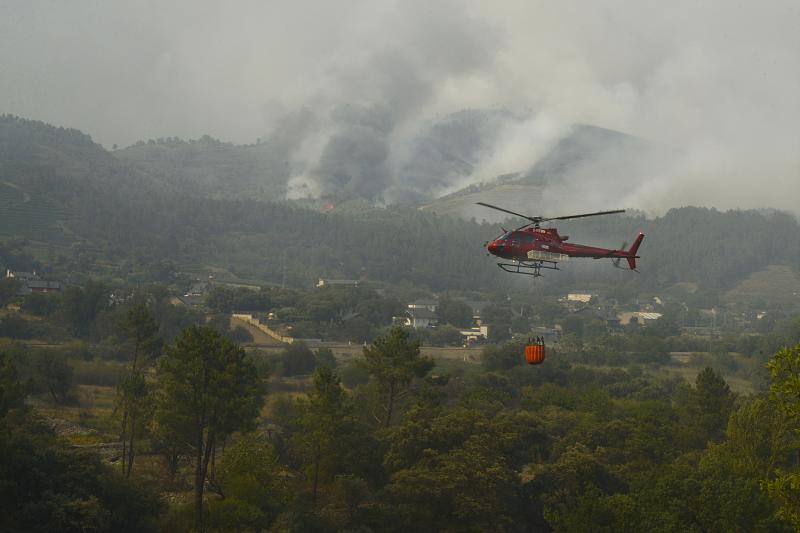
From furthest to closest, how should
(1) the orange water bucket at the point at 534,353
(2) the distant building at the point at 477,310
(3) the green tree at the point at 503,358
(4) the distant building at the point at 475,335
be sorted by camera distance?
(2) the distant building at the point at 477,310, (4) the distant building at the point at 475,335, (3) the green tree at the point at 503,358, (1) the orange water bucket at the point at 534,353

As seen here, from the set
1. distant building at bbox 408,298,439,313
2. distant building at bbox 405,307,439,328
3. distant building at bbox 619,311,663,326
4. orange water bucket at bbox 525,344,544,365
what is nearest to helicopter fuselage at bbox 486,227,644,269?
orange water bucket at bbox 525,344,544,365

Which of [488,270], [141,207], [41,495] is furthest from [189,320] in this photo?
[141,207]

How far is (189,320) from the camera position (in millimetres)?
83500

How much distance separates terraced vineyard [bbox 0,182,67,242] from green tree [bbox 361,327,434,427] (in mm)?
104765

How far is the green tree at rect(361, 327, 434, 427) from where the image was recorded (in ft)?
141

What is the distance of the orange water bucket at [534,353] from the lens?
27536 mm

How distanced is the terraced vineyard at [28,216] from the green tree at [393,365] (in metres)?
105

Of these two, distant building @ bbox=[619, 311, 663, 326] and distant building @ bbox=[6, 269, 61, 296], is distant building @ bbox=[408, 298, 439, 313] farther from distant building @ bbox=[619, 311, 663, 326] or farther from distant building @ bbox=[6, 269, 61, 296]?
distant building @ bbox=[6, 269, 61, 296]

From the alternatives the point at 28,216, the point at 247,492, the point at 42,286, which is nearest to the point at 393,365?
the point at 247,492

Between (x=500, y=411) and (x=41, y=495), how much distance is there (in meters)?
25.2

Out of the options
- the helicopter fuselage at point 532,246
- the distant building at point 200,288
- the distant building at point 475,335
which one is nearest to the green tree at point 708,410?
the helicopter fuselage at point 532,246

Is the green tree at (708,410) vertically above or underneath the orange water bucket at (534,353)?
underneath

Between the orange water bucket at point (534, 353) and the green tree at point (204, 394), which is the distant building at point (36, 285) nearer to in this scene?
the green tree at point (204, 394)

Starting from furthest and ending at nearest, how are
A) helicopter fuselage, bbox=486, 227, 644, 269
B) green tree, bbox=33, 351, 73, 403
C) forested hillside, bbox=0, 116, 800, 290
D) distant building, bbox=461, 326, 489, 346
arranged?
forested hillside, bbox=0, 116, 800, 290
distant building, bbox=461, 326, 489, 346
green tree, bbox=33, 351, 73, 403
helicopter fuselage, bbox=486, 227, 644, 269
